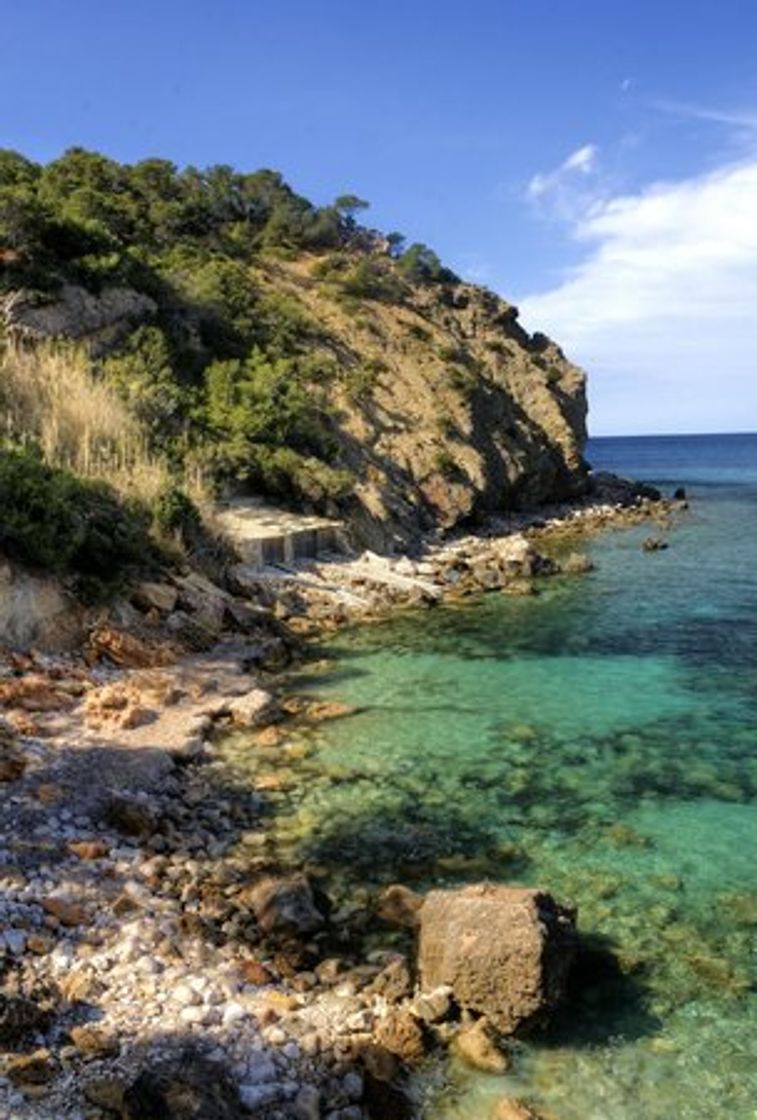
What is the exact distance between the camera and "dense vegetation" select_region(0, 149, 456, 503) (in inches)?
1198

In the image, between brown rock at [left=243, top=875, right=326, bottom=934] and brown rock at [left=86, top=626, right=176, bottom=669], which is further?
brown rock at [left=86, top=626, right=176, bottom=669]

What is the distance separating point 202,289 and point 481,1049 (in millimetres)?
36924

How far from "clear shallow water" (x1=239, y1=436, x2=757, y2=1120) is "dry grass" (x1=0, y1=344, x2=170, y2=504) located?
6060 mm

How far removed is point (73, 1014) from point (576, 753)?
849 centimetres

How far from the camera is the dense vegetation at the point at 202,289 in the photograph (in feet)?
99.9

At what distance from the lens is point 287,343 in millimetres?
42688

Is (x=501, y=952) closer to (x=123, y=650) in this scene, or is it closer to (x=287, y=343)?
(x=123, y=650)

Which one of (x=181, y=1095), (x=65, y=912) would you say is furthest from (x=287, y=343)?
(x=181, y=1095)

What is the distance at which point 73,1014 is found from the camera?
6.76 meters

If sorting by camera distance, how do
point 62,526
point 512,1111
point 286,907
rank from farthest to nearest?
point 62,526, point 286,907, point 512,1111

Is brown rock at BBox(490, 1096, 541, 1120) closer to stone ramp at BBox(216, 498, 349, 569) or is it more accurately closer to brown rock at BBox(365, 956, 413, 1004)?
brown rock at BBox(365, 956, 413, 1004)

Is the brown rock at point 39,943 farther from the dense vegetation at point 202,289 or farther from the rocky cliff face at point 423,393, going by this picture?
the rocky cliff face at point 423,393

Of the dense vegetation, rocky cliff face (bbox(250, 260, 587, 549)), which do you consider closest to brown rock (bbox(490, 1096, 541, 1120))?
the dense vegetation

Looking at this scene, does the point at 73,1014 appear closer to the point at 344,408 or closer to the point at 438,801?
the point at 438,801
